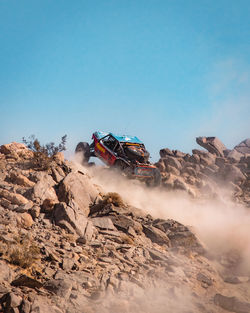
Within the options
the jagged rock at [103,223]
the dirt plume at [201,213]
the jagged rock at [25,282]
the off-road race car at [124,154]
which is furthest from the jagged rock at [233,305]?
the off-road race car at [124,154]

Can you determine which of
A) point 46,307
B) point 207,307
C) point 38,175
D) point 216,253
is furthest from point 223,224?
point 46,307

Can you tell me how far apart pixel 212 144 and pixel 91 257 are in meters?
32.6

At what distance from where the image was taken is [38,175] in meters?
10.8

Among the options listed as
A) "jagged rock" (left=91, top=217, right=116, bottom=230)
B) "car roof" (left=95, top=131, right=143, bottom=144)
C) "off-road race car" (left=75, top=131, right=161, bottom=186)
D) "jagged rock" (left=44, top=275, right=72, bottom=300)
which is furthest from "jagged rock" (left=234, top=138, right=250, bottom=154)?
"jagged rock" (left=44, top=275, right=72, bottom=300)

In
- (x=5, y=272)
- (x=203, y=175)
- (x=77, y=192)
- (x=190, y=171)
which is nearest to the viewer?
(x=5, y=272)

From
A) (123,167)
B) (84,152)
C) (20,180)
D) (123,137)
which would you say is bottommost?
(20,180)

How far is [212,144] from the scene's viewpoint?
37781 mm

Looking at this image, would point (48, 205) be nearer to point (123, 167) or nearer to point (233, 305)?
point (233, 305)

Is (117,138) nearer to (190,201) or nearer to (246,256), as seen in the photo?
(190,201)

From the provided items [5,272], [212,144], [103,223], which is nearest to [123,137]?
[103,223]

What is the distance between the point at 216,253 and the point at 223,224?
2507 mm

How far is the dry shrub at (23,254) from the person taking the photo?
6188mm

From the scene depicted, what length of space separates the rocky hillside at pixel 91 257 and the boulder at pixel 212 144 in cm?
2750

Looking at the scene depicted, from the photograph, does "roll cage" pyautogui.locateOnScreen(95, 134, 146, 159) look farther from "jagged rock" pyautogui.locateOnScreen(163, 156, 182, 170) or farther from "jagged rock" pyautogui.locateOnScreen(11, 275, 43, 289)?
"jagged rock" pyautogui.locateOnScreen(11, 275, 43, 289)
